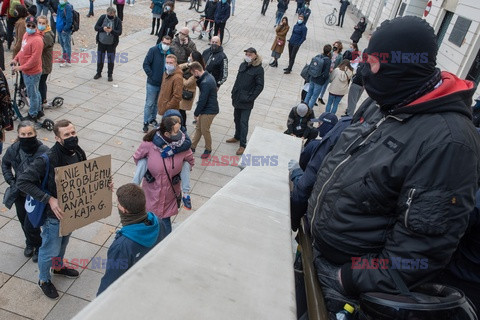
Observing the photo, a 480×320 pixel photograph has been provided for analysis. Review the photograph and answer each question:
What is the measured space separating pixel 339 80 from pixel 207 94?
15.0 feet

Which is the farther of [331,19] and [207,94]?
[331,19]

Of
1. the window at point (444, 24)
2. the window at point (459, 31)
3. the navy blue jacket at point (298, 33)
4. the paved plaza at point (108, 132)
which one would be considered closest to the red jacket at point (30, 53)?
the paved plaza at point (108, 132)

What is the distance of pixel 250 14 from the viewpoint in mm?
26250

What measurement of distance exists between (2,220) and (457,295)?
211 inches

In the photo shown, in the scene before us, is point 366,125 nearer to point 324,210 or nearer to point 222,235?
point 324,210

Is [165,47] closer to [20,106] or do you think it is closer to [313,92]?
[20,106]

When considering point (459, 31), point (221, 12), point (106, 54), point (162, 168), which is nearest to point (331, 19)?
point (221, 12)

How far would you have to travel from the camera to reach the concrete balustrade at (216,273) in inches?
36.8

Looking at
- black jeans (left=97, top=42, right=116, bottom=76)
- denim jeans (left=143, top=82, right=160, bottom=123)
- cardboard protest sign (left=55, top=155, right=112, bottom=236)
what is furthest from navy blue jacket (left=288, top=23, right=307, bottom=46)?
cardboard protest sign (left=55, top=155, right=112, bottom=236)

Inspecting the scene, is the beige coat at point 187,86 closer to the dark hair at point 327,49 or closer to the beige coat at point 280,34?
the dark hair at point 327,49

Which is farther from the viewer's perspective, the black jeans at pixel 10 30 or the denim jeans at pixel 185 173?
the black jeans at pixel 10 30

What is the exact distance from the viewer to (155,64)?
319 inches

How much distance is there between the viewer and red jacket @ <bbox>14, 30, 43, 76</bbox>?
23.3ft

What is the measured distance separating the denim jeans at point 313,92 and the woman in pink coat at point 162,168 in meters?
6.96
